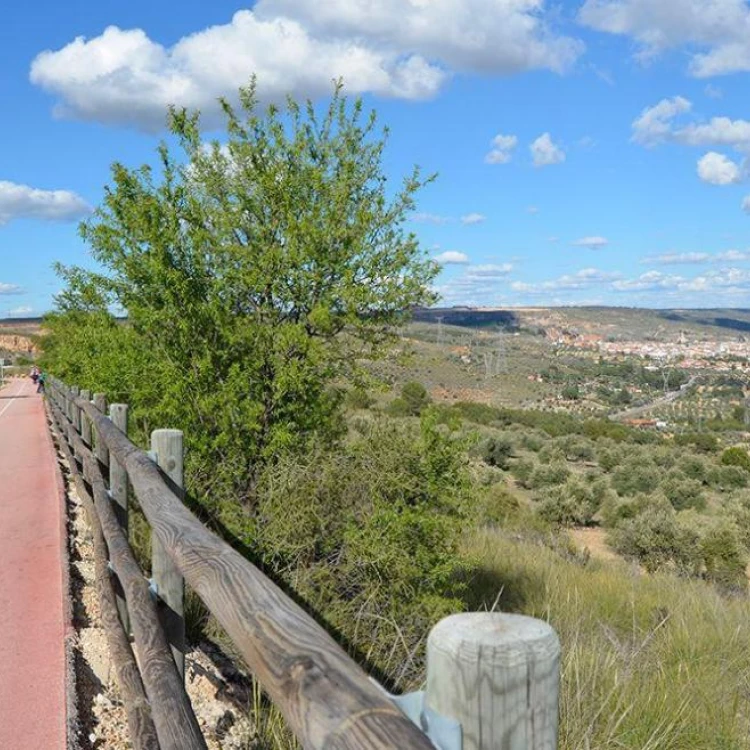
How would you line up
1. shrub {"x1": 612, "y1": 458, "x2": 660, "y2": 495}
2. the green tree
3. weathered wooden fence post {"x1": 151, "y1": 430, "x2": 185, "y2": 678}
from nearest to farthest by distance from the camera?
weathered wooden fence post {"x1": 151, "y1": 430, "x2": 185, "y2": 678} < the green tree < shrub {"x1": 612, "y1": 458, "x2": 660, "y2": 495}

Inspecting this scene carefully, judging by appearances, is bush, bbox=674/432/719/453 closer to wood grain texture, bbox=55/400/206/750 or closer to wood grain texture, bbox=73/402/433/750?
wood grain texture, bbox=55/400/206/750

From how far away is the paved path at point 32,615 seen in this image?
385cm

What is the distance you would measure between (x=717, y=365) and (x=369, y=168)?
14389 cm

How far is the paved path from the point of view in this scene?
3.85 meters

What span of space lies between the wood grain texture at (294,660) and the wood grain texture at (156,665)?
1.28 feet

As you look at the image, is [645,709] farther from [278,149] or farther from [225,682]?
[278,149]

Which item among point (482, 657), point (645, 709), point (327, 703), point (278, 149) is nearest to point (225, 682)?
point (645, 709)

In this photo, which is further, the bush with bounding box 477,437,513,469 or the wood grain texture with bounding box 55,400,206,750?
the bush with bounding box 477,437,513,469

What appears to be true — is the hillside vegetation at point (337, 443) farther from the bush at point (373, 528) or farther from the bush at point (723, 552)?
the bush at point (723, 552)

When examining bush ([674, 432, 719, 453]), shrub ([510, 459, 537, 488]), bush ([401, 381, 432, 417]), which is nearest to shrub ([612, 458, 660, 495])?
shrub ([510, 459, 537, 488])

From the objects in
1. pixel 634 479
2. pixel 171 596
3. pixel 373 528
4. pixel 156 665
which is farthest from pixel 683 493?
pixel 156 665

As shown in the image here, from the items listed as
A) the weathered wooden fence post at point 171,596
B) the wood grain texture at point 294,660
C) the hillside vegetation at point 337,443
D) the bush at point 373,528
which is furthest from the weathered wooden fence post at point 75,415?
the wood grain texture at point 294,660

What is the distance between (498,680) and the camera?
113cm

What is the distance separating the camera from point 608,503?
1014 inches
